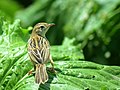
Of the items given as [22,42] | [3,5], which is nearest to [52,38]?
[3,5]

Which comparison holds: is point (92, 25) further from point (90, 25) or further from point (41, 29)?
point (41, 29)

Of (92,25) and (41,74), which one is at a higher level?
(92,25)

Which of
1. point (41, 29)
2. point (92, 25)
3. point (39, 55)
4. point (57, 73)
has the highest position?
point (92, 25)

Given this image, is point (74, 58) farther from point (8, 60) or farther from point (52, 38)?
point (52, 38)

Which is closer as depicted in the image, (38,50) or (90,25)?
(38,50)

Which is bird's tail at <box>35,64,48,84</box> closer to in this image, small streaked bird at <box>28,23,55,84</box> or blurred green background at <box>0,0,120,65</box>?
small streaked bird at <box>28,23,55,84</box>

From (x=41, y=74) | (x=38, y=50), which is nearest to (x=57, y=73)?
(x=41, y=74)

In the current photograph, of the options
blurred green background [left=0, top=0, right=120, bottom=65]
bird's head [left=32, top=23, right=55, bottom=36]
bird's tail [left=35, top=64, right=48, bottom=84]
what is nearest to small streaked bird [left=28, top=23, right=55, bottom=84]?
bird's tail [left=35, top=64, right=48, bottom=84]
